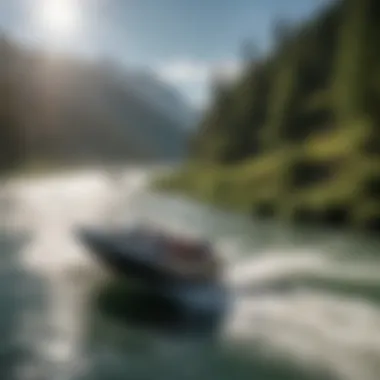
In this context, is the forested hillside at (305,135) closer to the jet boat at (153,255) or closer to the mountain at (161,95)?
the mountain at (161,95)

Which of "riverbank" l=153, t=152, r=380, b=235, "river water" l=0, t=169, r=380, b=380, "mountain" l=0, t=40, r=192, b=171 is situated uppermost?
"mountain" l=0, t=40, r=192, b=171

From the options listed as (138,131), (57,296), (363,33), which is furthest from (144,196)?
(363,33)

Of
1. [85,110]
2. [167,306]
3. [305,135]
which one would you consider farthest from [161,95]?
[167,306]

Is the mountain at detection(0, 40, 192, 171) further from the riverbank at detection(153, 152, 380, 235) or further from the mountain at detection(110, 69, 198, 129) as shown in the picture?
the riverbank at detection(153, 152, 380, 235)

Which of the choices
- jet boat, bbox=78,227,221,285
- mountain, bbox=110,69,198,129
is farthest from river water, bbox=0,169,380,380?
mountain, bbox=110,69,198,129

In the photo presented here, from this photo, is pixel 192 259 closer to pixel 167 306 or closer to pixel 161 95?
pixel 167 306

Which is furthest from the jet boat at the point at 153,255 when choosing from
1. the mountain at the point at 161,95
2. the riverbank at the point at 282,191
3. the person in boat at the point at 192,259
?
the mountain at the point at 161,95
